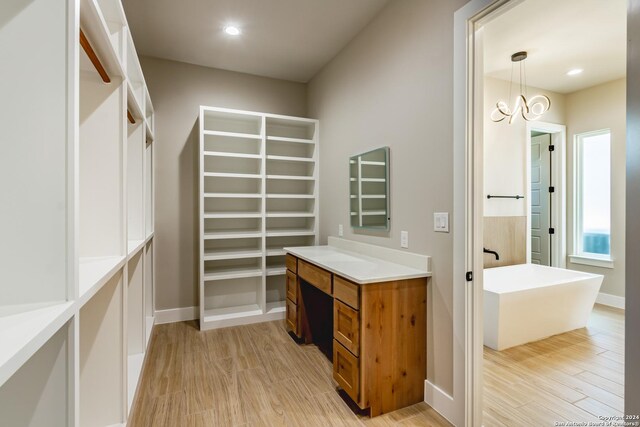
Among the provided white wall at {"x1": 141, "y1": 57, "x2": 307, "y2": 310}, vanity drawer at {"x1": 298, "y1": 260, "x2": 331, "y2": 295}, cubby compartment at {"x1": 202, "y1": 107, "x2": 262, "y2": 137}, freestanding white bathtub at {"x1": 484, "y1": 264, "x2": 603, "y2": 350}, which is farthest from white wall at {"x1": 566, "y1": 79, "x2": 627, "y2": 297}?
white wall at {"x1": 141, "y1": 57, "x2": 307, "y2": 310}

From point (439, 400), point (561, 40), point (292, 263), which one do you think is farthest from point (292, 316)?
point (561, 40)

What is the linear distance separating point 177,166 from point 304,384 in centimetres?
259

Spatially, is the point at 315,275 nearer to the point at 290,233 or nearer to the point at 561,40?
the point at 290,233

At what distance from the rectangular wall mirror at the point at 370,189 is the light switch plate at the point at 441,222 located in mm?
485

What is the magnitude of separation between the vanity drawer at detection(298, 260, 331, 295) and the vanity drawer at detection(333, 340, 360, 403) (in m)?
0.39

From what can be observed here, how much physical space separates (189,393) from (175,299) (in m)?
1.54

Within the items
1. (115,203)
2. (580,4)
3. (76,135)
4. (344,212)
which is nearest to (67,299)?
(76,135)

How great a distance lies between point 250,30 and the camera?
279cm

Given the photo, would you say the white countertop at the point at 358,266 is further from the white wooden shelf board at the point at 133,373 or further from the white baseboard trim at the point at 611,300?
the white baseboard trim at the point at 611,300

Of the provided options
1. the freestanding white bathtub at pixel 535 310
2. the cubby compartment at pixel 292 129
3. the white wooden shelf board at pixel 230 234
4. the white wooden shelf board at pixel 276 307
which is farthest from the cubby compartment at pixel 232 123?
the freestanding white bathtub at pixel 535 310

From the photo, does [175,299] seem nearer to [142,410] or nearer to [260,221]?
[260,221]

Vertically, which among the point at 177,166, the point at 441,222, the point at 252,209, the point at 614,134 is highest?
the point at 614,134

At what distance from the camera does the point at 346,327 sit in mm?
1977

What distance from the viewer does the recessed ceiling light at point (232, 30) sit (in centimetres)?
274
